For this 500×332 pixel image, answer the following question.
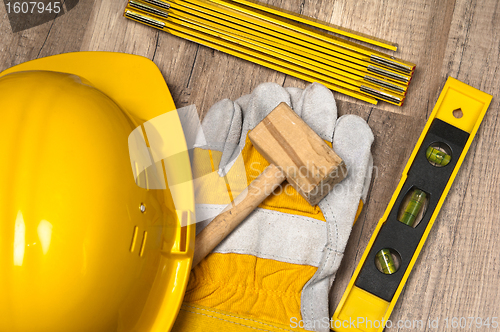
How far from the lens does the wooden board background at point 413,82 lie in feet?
2.60

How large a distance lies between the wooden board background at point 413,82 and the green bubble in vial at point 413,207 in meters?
0.06

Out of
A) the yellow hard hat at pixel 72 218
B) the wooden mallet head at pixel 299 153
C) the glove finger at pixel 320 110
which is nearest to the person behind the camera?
the yellow hard hat at pixel 72 218

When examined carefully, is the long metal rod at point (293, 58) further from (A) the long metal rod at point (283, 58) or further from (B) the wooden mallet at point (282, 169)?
(B) the wooden mallet at point (282, 169)

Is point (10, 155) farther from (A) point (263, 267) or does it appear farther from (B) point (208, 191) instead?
(A) point (263, 267)

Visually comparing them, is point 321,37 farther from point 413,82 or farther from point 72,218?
point 72,218

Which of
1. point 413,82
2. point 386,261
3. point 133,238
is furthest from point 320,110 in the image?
point 133,238

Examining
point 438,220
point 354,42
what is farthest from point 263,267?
point 354,42

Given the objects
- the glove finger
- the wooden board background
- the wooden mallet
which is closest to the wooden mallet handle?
the wooden mallet

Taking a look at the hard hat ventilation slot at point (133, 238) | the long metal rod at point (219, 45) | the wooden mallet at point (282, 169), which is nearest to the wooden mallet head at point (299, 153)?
the wooden mallet at point (282, 169)

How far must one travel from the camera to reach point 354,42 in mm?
838

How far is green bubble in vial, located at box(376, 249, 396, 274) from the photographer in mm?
730

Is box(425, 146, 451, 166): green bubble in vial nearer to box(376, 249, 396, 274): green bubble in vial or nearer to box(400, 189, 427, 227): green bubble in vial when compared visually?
box(400, 189, 427, 227): green bubble in vial

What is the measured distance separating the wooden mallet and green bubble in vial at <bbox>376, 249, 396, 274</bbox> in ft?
0.64

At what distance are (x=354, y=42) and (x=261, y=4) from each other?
250mm
